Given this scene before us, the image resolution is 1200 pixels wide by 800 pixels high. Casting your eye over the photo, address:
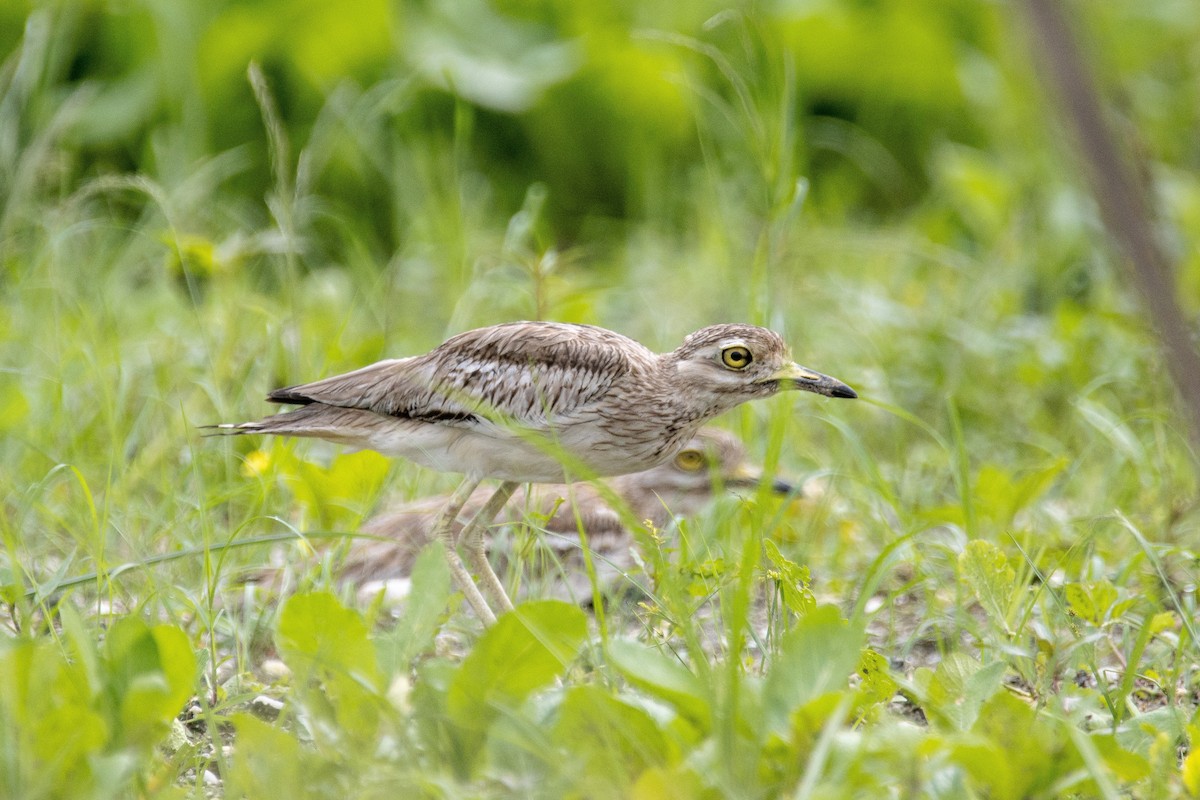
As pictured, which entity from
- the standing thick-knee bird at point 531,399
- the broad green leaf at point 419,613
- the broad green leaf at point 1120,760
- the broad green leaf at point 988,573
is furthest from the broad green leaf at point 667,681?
the standing thick-knee bird at point 531,399

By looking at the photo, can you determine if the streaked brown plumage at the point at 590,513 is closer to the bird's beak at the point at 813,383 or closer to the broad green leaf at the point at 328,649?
the bird's beak at the point at 813,383

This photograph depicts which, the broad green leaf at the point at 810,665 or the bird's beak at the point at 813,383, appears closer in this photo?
the broad green leaf at the point at 810,665

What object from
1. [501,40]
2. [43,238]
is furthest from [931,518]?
[501,40]

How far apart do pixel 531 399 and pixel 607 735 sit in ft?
4.29

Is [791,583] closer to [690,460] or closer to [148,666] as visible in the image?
[148,666]

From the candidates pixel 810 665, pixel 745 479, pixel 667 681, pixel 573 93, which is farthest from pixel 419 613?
pixel 573 93

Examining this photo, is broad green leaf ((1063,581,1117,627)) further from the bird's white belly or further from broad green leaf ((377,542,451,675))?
broad green leaf ((377,542,451,675))

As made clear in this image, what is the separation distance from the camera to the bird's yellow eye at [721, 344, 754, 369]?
3393 millimetres

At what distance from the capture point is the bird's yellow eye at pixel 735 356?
339 centimetres

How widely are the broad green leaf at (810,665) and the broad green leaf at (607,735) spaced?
0.18 meters

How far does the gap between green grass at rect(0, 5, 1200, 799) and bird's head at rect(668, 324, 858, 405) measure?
0.36 feet

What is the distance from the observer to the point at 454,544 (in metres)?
3.51

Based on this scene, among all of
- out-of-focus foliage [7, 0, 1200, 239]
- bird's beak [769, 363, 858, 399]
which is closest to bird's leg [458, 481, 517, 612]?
bird's beak [769, 363, 858, 399]

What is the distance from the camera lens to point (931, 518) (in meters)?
3.62
